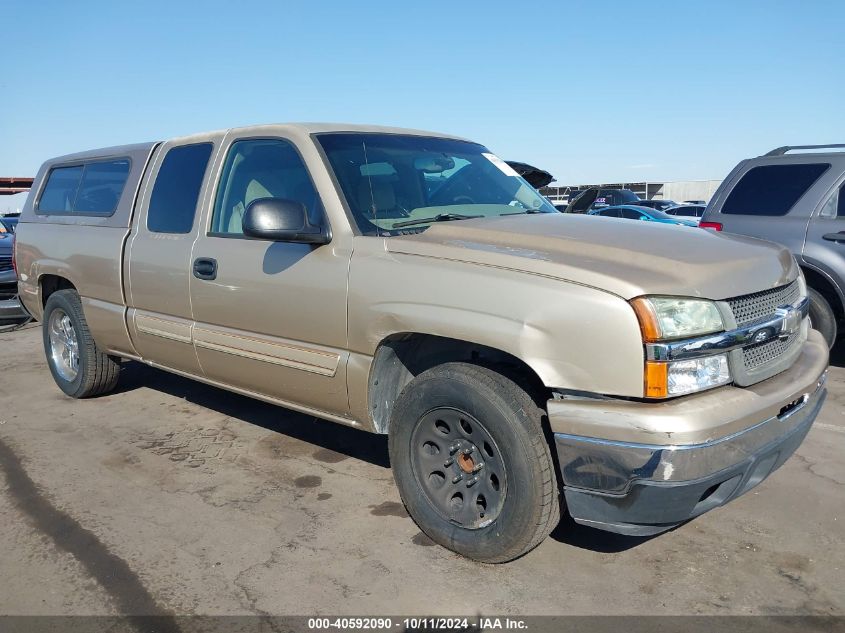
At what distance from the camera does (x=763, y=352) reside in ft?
9.14

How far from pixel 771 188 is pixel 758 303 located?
413 cm

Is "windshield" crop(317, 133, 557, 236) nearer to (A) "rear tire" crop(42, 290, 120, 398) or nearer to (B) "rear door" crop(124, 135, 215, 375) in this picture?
(B) "rear door" crop(124, 135, 215, 375)

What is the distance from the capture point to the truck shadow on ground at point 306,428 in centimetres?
322

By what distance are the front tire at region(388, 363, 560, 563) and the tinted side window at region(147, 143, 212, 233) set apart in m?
1.98

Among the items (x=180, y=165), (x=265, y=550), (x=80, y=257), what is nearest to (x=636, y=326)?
(x=265, y=550)

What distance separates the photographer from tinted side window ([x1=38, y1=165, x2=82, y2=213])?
5535 mm

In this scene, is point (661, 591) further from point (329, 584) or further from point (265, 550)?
point (265, 550)

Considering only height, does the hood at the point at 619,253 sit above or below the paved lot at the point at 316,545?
above

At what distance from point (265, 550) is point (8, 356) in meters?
5.75

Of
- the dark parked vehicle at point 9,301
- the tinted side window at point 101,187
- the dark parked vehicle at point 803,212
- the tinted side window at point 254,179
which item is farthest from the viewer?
the dark parked vehicle at point 9,301

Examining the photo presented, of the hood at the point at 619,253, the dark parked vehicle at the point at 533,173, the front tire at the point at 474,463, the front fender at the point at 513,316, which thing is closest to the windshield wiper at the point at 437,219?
the hood at the point at 619,253

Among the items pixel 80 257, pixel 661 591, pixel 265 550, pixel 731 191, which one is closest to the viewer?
pixel 661 591

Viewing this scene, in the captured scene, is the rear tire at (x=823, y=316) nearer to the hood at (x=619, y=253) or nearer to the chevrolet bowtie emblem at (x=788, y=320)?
the hood at (x=619, y=253)

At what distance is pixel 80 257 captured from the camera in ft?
16.5
